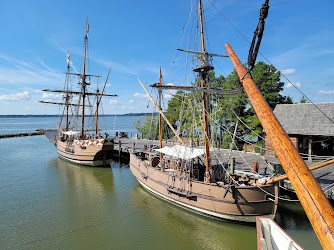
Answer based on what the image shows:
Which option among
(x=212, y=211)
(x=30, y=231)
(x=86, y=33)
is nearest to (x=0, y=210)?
(x=30, y=231)

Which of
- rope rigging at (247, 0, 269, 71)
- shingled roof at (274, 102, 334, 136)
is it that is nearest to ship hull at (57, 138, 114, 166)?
shingled roof at (274, 102, 334, 136)

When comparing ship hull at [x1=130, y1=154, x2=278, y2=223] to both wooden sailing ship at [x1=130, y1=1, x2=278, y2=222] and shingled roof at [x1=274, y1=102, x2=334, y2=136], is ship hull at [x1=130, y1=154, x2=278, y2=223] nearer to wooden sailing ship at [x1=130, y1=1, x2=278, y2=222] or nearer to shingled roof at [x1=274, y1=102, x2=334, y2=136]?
wooden sailing ship at [x1=130, y1=1, x2=278, y2=222]

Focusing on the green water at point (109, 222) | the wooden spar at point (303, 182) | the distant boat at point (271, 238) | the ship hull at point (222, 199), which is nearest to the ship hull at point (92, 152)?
the green water at point (109, 222)

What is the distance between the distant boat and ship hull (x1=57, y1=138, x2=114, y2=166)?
2340 cm

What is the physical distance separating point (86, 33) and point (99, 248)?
31981mm

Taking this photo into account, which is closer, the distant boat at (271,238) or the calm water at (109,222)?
the distant boat at (271,238)

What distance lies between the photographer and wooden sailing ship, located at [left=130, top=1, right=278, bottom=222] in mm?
13008

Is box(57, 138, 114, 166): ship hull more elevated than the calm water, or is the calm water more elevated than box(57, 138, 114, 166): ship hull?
box(57, 138, 114, 166): ship hull

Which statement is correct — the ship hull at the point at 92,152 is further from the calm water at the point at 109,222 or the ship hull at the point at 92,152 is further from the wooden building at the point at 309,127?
the wooden building at the point at 309,127

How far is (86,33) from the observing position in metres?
34.0

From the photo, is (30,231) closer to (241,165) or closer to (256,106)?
(256,106)

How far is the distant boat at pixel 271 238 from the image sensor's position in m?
6.96

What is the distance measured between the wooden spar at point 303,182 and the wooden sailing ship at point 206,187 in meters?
10.6

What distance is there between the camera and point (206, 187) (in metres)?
14.0
